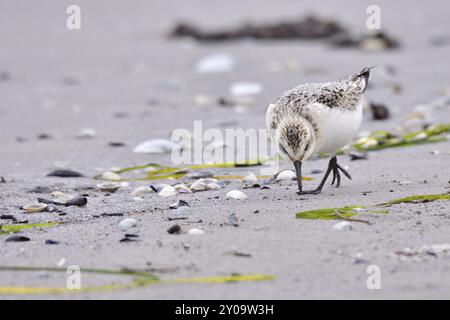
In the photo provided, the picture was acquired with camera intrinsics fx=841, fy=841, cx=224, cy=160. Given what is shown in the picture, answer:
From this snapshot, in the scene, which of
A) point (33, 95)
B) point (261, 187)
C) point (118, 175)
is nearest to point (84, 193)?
point (118, 175)

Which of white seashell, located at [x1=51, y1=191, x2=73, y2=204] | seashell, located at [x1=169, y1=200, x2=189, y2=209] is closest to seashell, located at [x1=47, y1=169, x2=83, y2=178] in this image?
white seashell, located at [x1=51, y1=191, x2=73, y2=204]

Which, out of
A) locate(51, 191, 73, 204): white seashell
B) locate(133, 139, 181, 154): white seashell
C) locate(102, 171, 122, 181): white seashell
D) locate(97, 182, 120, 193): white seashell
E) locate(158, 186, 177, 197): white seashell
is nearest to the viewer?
locate(51, 191, 73, 204): white seashell

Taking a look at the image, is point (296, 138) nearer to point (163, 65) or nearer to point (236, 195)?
point (236, 195)

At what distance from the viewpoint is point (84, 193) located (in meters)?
6.00

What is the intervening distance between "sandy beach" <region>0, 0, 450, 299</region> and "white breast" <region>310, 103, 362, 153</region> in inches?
13.4

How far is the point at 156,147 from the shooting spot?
24.7 ft

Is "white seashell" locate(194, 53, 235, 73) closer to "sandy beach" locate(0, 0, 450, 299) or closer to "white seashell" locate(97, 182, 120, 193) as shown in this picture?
"sandy beach" locate(0, 0, 450, 299)

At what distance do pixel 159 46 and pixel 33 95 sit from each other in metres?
2.97

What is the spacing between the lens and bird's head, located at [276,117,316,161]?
532cm

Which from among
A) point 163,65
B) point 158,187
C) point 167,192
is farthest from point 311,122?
point 163,65

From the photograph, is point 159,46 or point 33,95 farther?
point 159,46

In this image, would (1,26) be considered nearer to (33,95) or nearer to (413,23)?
(33,95)

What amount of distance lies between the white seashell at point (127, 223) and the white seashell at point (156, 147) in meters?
2.73

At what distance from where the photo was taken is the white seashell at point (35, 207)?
5355mm
